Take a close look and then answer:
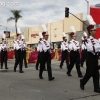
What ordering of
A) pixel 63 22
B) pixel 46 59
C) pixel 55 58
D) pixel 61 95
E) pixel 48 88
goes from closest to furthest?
pixel 61 95, pixel 48 88, pixel 46 59, pixel 55 58, pixel 63 22

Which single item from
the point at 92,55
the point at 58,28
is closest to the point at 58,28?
the point at 58,28

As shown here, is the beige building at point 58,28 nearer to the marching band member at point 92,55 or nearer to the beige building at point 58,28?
the beige building at point 58,28

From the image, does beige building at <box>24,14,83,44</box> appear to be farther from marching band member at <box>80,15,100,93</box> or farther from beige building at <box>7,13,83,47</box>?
marching band member at <box>80,15,100,93</box>

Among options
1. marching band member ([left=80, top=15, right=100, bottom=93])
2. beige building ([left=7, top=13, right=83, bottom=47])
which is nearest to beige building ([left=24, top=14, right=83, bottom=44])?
beige building ([left=7, top=13, right=83, bottom=47])

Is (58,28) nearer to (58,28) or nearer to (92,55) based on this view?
(58,28)

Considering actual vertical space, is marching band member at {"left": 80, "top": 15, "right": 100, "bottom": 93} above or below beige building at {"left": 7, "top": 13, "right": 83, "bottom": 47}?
below

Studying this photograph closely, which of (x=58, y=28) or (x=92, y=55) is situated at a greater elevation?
(x=58, y=28)

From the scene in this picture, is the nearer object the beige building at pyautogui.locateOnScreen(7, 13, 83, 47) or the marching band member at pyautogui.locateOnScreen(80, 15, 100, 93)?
the marching band member at pyautogui.locateOnScreen(80, 15, 100, 93)

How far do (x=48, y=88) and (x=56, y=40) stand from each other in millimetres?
44325

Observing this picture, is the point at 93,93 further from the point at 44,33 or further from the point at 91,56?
the point at 44,33

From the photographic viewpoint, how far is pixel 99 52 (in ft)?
20.6

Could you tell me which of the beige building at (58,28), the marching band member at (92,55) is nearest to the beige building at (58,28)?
the beige building at (58,28)

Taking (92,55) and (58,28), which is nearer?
(92,55)

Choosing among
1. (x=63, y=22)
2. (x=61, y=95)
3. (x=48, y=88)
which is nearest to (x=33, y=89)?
(x=48, y=88)
